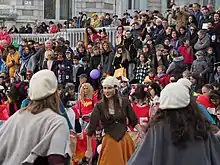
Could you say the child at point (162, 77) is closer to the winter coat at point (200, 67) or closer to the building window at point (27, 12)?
the winter coat at point (200, 67)

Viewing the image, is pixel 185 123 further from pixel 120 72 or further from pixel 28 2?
pixel 28 2

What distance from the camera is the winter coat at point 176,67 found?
14.9 meters

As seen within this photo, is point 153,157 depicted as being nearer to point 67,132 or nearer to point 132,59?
point 67,132

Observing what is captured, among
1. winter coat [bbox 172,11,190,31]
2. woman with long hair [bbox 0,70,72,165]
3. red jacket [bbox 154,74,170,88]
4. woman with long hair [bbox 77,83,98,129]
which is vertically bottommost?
woman with long hair [bbox 77,83,98,129]

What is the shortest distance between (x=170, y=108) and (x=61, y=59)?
1302 cm

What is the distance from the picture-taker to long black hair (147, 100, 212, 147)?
4688 mm

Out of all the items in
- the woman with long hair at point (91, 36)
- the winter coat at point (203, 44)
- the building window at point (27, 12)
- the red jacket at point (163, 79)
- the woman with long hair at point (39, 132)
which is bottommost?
the red jacket at point (163, 79)

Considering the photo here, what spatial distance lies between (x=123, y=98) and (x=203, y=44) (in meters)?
7.96

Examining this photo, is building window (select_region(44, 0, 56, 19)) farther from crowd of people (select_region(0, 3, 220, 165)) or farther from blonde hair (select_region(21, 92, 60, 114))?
blonde hair (select_region(21, 92, 60, 114))

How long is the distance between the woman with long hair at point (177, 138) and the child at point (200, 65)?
386 inches

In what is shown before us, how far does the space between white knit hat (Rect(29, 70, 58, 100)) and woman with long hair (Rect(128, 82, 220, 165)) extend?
0.86 m

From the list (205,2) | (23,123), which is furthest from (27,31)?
(23,123)

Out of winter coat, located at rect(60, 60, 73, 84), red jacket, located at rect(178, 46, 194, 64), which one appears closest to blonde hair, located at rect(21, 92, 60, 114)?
red jacket, located at rect(178, 46, 194, 64)

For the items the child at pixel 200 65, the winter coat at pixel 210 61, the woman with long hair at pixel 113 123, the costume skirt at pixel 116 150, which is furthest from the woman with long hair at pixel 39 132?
the winter coat at pixel 210 61
